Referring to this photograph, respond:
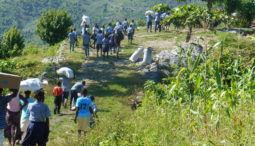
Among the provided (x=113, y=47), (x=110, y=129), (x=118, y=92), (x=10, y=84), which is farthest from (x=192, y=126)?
(x=113, y=47)

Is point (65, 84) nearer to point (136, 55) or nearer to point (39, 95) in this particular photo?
point (39, 95)

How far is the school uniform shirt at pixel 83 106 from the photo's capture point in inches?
376

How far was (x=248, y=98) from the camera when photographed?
7.05 metres

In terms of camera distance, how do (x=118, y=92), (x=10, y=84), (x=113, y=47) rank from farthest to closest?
1. (x=113, y=47)
2. (x=118, y=92)
3. (x=10, y=84)

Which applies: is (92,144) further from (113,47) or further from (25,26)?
(25,26)

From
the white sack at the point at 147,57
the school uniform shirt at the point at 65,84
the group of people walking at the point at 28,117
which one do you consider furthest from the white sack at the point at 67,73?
the white sack at the point at 147,57

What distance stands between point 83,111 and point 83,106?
0.13 meters

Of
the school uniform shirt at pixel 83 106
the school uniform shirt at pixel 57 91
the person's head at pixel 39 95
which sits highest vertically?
the person's head at pixel 39 95

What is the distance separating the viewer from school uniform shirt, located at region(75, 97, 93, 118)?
376 inches

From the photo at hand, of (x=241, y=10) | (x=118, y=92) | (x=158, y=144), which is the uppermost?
(x=241, y=10)

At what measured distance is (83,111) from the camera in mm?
9625

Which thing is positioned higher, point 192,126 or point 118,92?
point 192,126

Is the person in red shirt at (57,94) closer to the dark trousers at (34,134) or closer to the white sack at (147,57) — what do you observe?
the dark trousers at (34,134)

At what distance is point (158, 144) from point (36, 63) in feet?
53.6
